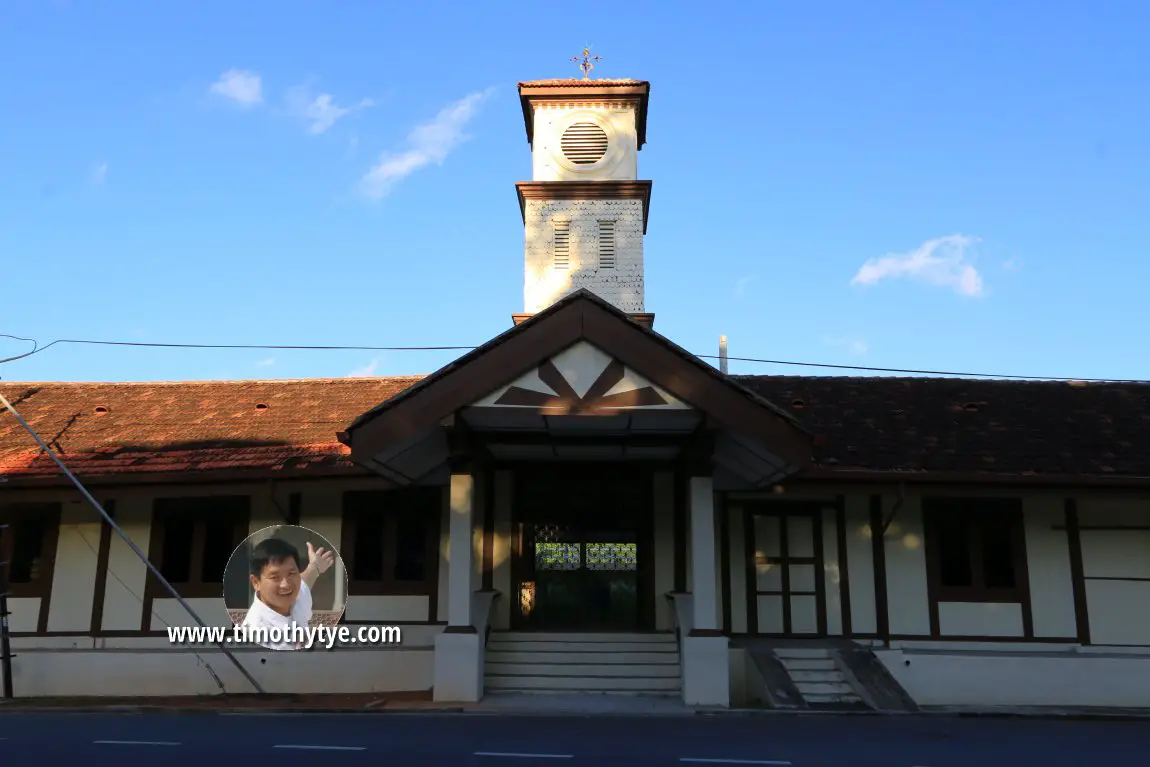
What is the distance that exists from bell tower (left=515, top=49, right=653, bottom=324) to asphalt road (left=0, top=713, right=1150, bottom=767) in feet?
37.9

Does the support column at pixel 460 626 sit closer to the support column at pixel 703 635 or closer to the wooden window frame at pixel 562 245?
the support column at pixel 703 635

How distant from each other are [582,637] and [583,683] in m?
1.02

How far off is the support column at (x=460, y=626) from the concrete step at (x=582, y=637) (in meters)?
1.30

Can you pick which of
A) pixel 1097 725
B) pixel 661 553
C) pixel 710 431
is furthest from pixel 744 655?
pixel 1097 725

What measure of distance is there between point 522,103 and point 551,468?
1072cm

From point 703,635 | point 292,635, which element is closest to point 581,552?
point 703,635

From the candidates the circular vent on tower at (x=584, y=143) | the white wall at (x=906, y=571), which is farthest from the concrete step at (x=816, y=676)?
the circular vent on tower at (x=584, y=143)

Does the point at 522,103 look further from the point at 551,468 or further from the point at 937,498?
the point at 937,498

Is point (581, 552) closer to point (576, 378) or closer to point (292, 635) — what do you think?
point (576, 378)

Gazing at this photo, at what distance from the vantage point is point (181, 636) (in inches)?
578

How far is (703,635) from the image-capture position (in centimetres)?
1190

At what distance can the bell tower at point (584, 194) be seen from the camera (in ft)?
69.3

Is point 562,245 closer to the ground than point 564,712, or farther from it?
farther from it

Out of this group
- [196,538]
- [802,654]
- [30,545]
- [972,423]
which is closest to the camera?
[802,654]
